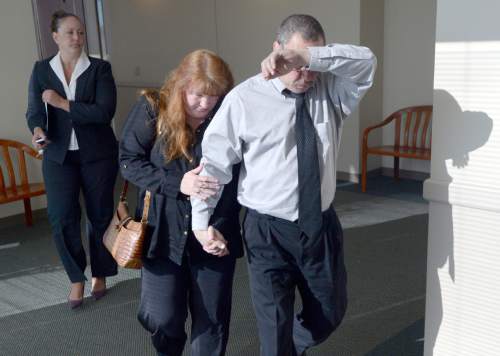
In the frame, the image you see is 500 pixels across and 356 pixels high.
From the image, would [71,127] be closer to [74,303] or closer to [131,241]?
[74,303]

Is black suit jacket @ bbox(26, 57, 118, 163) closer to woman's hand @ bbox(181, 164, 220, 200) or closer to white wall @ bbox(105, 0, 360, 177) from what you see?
woman's hand @ bbox(181, 164, 220, 200)

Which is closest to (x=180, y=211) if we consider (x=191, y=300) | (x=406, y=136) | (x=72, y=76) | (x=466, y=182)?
(x=191, y=300)

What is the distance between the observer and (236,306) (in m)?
3.37

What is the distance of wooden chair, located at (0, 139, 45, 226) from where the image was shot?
16.6 ft

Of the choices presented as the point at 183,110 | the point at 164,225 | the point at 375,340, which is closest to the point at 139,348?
the point at 164,225

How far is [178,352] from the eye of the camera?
93.5 inches

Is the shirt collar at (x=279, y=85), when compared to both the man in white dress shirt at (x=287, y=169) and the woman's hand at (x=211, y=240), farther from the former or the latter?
the woman's hand at (x=211, y=240)

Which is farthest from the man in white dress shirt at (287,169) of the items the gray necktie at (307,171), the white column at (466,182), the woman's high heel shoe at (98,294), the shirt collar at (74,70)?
the woman's high heel shoe at (98,294)

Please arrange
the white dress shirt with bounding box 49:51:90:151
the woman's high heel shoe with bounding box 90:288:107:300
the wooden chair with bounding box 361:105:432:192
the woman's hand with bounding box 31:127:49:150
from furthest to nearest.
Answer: the wooden chair with bounding box 361:105:432:192
the woman's high heel shoe with bounding box 90:288:107:300
the white dress shirt with bounding box 49:51:90:151
the woman's hand with bounding box 31:127:49:150

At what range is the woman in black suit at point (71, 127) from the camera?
128 inches

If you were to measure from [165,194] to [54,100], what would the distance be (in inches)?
53.6

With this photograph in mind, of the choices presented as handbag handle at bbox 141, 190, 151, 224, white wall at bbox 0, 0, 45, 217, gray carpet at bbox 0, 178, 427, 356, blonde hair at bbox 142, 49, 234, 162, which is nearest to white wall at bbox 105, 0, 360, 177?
gray carpet at bbox 0, 178, 427, 356

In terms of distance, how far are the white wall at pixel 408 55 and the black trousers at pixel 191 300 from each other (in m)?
4.53

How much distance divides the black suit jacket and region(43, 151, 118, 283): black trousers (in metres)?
0.06
